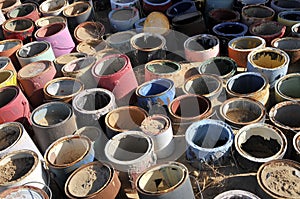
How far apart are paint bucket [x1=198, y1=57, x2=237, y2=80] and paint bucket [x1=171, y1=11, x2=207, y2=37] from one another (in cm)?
161

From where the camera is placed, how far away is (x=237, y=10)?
10.5m

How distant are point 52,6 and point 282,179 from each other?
868cm

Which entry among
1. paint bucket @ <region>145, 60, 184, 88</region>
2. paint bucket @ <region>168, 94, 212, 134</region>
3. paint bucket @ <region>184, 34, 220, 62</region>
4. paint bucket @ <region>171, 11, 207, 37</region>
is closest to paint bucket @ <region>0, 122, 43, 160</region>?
paint bucket @ <region>168, 94, 212, 134</region>

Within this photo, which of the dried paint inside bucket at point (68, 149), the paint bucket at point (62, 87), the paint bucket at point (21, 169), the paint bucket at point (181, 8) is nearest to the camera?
the paint bucket at point (21, 169)

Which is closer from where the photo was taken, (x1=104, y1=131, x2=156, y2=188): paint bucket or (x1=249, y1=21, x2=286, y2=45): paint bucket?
(x1=104, y1=131, x2=156, y2=188): paint bucket

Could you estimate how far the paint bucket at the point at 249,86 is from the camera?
7098mm

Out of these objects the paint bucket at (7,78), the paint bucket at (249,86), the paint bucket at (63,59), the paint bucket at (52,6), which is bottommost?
the paint bucket at (249,86)

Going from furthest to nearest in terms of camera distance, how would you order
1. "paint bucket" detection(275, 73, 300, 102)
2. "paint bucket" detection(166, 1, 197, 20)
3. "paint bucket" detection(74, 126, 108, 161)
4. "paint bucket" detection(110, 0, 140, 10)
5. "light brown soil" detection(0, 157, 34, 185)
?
"paint bucket" detection(110, 0, 140, 10), "paint bucket" detection(166, 1, 197, 20), "paint bucket" detection(275, 73, 300, 102), "paint bucket" detection(74, 126, 108, 161), "light brown soil" detection(0, 157, 34, 185)

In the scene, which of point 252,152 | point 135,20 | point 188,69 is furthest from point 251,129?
point 135,20

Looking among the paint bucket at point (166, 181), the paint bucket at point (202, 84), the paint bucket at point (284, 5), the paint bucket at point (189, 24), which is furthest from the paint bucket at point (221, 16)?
the paint bucket at point (166, 181)

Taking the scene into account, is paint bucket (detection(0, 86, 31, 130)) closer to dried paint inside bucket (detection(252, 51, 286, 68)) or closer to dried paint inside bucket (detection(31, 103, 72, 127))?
dried paint inside bucket (detection(31, 103, 72, 127))

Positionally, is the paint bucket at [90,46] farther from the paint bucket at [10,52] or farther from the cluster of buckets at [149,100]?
the paint bucket at [10,52]

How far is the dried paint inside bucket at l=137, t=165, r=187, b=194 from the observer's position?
5598 millimetres

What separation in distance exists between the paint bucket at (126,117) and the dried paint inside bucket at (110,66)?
1.40 metres
